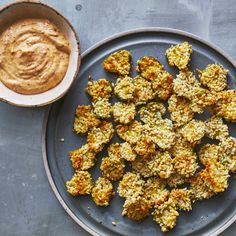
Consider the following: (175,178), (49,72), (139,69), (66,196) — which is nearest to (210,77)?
(139,69)

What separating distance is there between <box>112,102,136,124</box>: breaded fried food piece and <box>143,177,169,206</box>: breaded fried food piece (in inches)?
10.0

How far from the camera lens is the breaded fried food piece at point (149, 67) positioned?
73.5 inches

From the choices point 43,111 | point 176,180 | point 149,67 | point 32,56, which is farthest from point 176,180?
point 32,56

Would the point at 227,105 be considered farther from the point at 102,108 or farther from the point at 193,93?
the point at 102,108

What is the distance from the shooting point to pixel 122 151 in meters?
1.84

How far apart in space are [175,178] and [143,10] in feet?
2.24

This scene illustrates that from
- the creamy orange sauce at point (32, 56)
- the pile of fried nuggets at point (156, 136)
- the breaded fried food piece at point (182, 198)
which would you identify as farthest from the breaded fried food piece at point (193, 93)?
the creamy orange sauce at point (32, 56)

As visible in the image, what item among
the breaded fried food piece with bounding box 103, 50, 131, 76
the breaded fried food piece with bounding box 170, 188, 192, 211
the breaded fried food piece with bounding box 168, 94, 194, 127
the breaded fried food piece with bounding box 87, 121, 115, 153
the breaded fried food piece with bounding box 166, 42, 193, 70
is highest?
the breaded fried food piece with bounding box 166, 42, 193, 70

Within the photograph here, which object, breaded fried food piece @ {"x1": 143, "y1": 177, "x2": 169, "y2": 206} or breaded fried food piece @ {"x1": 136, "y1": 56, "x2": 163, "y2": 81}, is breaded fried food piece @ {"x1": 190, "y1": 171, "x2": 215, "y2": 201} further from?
breaded fried food piece @ {"x1": 136, "y1": 56, "x2": 163, "y2": 81}

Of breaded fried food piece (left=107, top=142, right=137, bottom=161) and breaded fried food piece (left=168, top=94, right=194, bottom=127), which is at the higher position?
breaded fried food piece (left=168, top=94, right=194, bottom=127)

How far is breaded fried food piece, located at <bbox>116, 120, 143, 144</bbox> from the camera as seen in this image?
6.07 ft

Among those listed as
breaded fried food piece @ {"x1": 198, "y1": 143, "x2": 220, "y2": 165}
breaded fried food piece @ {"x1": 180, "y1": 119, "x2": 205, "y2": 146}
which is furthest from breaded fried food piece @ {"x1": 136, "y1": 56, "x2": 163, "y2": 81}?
breaded fried food piece @ {"x1": 198, "y1": 143, "x2": 220, "y2": 165}

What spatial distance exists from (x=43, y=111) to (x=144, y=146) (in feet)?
1.43

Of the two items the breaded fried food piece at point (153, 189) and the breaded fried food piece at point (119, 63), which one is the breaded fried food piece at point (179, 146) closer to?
the breaded fried food piece at point (153, 189)
